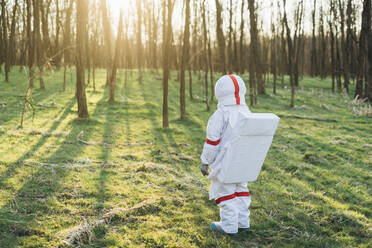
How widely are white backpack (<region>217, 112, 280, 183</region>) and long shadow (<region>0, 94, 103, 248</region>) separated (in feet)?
8.11

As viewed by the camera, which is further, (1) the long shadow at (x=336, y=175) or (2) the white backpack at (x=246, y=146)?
(1) the long shadow at (x=336, y=175)

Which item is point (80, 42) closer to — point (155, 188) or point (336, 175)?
point (155, 188)

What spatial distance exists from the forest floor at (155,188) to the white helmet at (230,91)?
5.97 ft

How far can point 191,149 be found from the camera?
9.52 m

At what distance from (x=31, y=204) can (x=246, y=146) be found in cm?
331

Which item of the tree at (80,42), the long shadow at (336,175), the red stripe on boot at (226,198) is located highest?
the tree at (80,42)

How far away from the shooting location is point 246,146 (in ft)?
13.2

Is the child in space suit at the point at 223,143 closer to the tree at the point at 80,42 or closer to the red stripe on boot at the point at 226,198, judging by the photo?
the red stripe on boot at the point at 226,198

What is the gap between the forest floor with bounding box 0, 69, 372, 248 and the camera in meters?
4.10

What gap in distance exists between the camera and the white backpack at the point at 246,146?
3.86m

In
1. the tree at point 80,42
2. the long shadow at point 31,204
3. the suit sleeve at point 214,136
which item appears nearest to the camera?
the long shadow at point 31,204

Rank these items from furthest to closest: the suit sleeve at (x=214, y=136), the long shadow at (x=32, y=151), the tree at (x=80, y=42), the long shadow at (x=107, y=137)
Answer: the tree at (x=80, y=42)
the long shadow at (x=32, y=151)
the long shadow at (x=107, y=137)
the suit sleeve at (x=214, y=136)

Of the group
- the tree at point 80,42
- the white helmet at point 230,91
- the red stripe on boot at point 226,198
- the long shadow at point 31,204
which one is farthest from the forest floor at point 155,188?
the white helmet at point 230,91

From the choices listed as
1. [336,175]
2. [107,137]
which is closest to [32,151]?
[107,137]
